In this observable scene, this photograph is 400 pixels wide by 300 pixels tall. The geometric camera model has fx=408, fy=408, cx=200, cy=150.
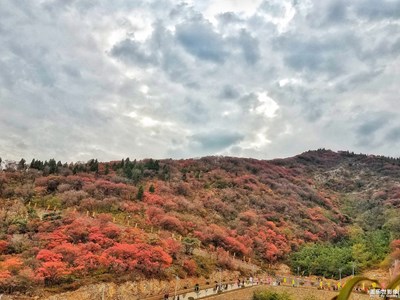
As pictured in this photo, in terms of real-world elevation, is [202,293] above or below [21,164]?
below

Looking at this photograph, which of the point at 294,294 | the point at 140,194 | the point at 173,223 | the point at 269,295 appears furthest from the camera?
the point at 140,194

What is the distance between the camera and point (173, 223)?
2200 inches

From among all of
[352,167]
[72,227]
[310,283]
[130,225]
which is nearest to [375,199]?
[352,167]

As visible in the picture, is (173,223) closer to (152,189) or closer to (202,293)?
(152,189)

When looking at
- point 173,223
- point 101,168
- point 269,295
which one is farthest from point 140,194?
point 269,295

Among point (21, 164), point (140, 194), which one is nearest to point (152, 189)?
point (140, 194)

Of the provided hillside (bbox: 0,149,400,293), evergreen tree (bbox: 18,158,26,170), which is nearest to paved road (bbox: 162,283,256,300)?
hillside (bbox: 0,149,400,293)

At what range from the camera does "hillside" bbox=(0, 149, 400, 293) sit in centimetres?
3994

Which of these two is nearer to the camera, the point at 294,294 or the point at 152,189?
the point at 294,294

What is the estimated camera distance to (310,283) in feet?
168

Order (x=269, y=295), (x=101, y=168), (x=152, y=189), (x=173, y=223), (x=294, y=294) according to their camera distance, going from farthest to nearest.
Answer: (x=101, y=168) → (x=152, y=189) → (x=173, y=223) → (x=294, y=294) → (x=269, y=295)

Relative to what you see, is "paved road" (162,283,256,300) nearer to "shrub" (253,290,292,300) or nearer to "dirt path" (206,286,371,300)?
"dirt path" (206,286,371,300)

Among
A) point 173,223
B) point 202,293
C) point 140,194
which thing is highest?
point 140,194

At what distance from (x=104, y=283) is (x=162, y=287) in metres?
6.41
